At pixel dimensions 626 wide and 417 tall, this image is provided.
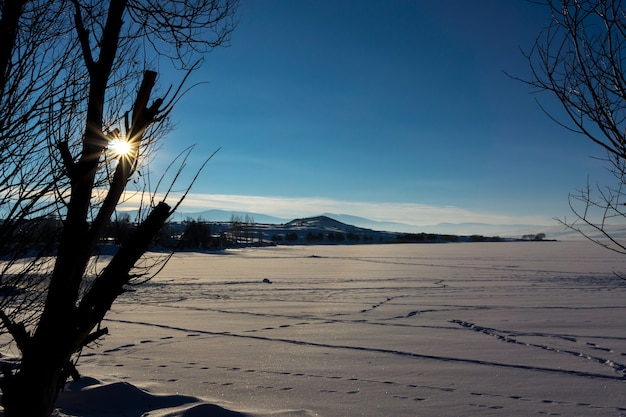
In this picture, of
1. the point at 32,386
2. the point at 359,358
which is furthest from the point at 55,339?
the point at 359,358

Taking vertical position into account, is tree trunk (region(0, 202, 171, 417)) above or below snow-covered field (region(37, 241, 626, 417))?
above

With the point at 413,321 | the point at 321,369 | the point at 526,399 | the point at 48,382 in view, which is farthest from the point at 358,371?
the point at 48,382

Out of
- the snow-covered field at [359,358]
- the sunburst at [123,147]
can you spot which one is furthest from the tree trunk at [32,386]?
the snow-covered field at [359,358]

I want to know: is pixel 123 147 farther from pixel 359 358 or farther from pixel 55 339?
pixel 359 358

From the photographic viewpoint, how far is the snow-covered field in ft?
15.8

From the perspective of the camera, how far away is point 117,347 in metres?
7.51

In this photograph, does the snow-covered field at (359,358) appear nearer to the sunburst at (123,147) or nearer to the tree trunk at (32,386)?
the tree trunk at (32,386)

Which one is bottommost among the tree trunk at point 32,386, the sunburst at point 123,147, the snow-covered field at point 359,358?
the snow-covered field at point 359,358

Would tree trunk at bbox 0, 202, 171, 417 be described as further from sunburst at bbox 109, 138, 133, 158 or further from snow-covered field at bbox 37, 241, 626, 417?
snow-covered field at bbox 37, 241, 626, 417

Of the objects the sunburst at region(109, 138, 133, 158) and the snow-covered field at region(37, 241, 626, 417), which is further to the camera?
the snow-covered field at region(37, 241, 626, 417)

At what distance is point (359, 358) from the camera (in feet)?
21.9

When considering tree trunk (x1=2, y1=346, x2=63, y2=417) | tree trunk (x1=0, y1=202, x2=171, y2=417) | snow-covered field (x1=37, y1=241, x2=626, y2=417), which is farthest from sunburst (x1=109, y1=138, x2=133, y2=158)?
snow-covered field (x1=37, y1=241, x2=626, y2=417)

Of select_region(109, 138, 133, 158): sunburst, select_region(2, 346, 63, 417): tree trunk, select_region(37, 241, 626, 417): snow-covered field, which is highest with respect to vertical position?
select_region(109, 138, 133, 158): sunburst

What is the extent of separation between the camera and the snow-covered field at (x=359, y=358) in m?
4.81
